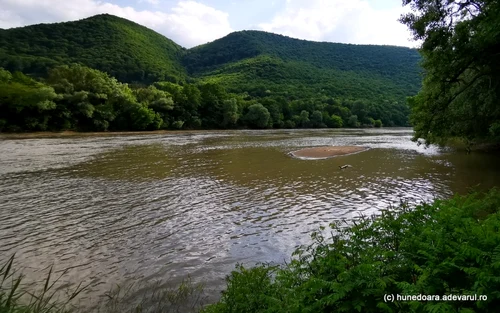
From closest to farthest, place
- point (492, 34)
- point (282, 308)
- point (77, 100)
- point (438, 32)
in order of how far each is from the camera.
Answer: point (282, 308) → point (492, 34) → point (438, 32) → point (77, 100)

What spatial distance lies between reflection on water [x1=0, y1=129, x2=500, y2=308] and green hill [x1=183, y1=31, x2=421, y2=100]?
111285mm

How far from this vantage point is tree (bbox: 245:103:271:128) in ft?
304

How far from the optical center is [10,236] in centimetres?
1087

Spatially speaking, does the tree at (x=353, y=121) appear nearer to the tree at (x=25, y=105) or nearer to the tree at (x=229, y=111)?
the tree at (x=229, y=111)

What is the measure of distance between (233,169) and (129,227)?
1418 centimetres

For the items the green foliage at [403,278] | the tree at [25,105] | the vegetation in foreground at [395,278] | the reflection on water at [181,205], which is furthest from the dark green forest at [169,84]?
the green foliage at [403,278]

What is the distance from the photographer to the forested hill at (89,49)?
111 metres

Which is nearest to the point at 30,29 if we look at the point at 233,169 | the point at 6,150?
the point at 6,150

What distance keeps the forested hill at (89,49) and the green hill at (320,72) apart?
27866 millimetres

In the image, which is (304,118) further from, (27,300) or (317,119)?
(27,300)

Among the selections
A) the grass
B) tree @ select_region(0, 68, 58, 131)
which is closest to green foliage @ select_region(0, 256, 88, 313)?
the grass

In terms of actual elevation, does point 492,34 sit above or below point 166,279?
above

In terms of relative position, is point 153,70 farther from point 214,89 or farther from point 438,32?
point 438,32

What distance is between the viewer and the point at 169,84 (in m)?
92.9
